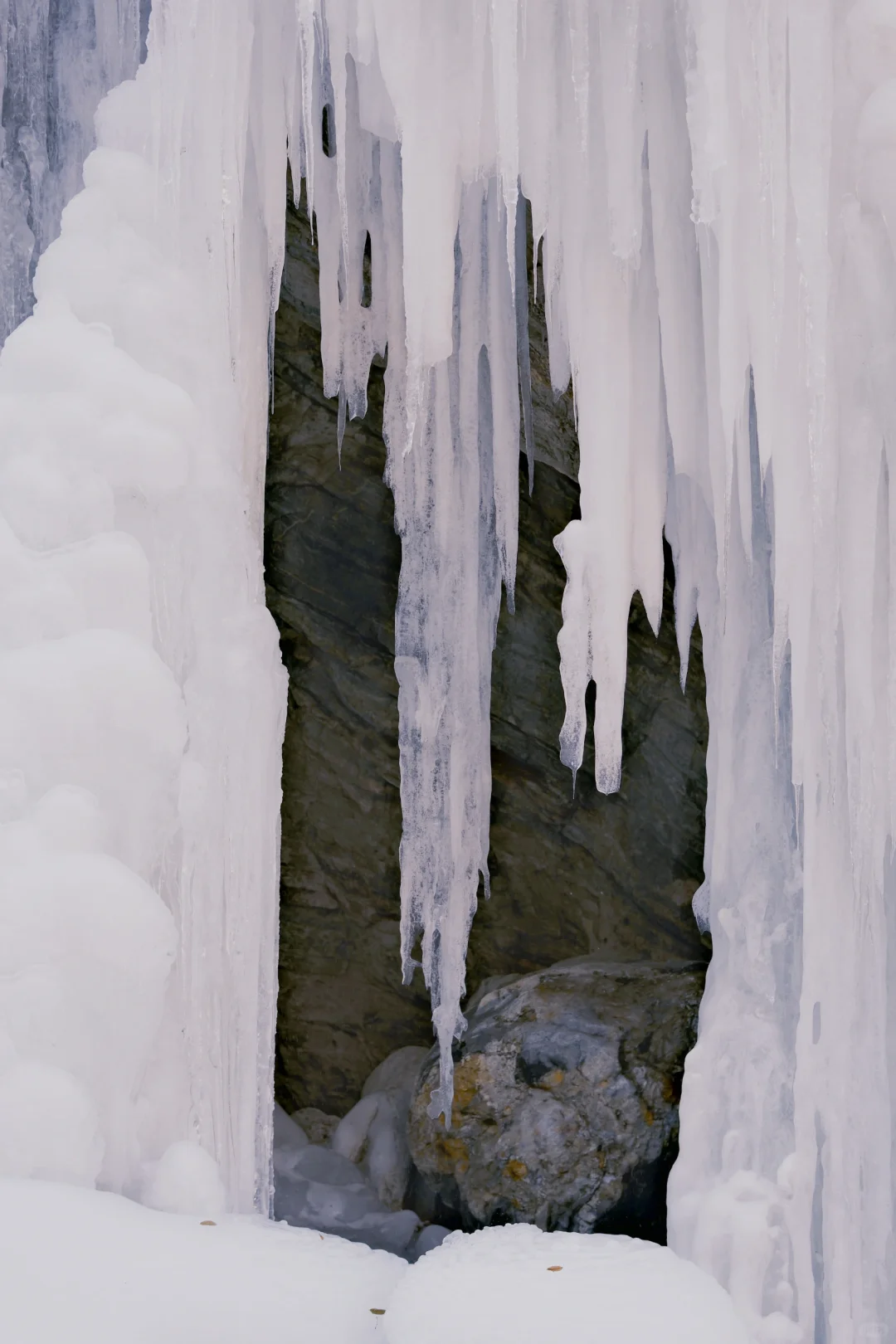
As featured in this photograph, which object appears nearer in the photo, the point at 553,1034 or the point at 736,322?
the point at 736,322

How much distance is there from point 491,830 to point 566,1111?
5.02 feet

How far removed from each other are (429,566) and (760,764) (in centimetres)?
173

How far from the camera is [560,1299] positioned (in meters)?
1.91

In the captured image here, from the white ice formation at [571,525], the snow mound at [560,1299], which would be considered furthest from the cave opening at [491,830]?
the snow mound at [560,1299]

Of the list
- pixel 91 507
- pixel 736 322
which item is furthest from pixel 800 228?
pixel 91 507

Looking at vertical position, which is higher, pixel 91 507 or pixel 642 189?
pixel 642 189

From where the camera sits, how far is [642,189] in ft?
11.4

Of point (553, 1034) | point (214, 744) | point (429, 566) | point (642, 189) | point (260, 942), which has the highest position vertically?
point (642, 189)

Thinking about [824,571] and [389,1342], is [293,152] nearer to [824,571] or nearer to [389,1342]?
[824,571]

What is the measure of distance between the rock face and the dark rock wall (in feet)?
2.50

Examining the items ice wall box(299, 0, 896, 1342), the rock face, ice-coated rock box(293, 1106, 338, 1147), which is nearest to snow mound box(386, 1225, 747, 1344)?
ice wall box(299, 0, 896, 1342)

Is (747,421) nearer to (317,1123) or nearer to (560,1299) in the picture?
(560,1299)

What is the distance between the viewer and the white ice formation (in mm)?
2770

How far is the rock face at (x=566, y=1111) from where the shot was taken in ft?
15.7
